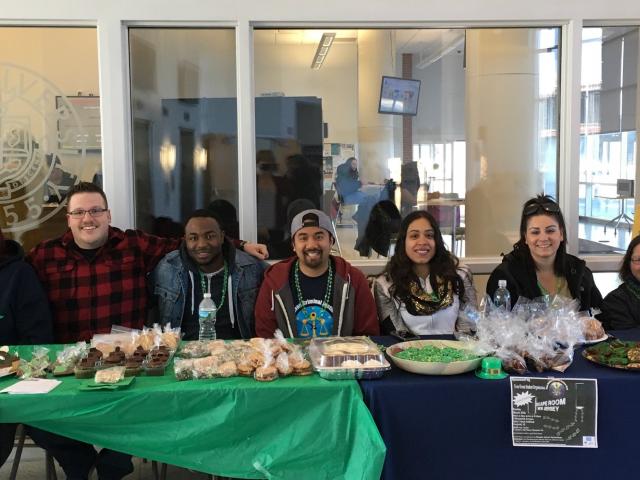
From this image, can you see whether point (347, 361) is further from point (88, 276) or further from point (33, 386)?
point (88, 276)

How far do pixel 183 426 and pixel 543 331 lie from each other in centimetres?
145

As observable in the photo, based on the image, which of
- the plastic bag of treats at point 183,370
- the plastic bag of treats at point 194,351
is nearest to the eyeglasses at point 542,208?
the plastic bag of treats at point 194,351

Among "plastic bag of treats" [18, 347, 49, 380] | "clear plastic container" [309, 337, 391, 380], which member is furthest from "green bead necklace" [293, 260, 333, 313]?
"plastic bag of treats" [18, 347, 49, 380]

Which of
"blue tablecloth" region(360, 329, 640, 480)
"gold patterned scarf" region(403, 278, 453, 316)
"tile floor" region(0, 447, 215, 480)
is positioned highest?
"gold patterned scarf" region(403, 278, 453, 316)

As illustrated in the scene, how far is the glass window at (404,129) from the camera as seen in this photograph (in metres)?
4.09

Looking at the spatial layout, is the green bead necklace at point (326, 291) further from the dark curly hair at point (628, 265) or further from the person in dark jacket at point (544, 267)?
the dark curly hair at point (628, 265)

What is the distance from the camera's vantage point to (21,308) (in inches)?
116

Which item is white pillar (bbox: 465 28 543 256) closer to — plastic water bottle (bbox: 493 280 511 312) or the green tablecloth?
plastic water bottle (bbox: 493 280 511 312)

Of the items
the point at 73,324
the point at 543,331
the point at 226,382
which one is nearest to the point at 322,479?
the point at 226,382

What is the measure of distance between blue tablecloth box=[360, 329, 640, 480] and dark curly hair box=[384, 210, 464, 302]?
103cm

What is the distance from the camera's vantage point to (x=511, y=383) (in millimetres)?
2197

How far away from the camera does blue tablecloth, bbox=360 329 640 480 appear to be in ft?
7.13

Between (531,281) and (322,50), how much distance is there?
205cm

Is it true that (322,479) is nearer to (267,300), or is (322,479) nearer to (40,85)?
(267,300)
